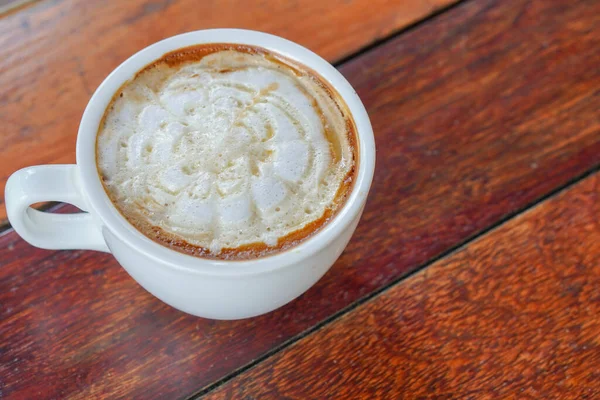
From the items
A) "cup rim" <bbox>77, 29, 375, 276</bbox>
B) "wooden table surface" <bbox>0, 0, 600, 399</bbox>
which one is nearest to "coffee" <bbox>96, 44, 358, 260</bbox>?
"cup rim" <bbox>77, 29, 375, 276</bbox>

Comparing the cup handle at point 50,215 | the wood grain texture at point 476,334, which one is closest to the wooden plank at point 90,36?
the cup handle at point 50,215

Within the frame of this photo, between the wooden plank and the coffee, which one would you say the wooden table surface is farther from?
the coffee

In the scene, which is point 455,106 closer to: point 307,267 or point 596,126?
point 596,126

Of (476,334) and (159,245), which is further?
(476,334)

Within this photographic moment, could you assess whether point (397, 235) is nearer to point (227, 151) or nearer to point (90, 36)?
point (227, 151)

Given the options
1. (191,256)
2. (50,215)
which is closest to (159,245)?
(191,256)

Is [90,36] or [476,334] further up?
[90,36]
